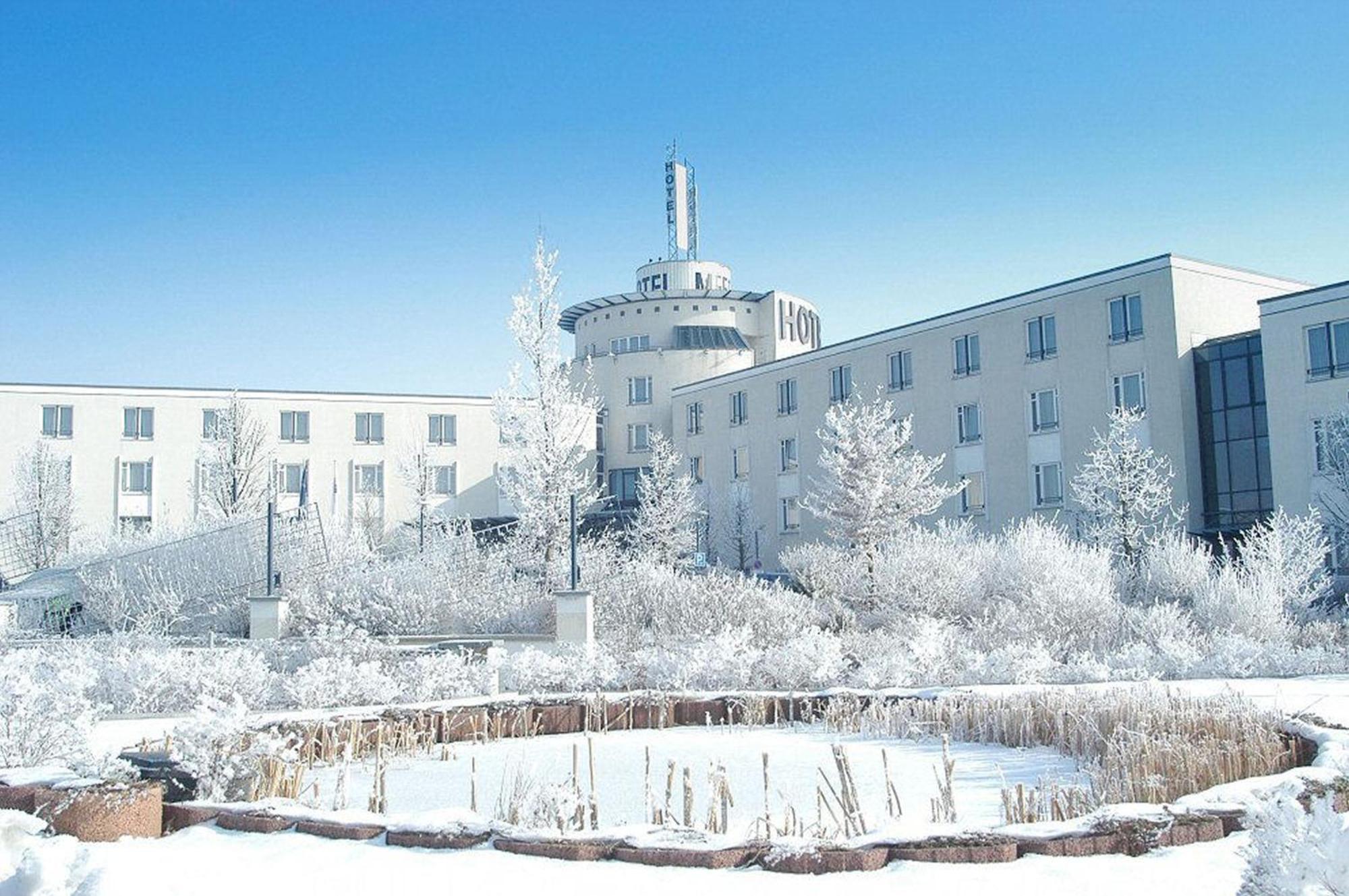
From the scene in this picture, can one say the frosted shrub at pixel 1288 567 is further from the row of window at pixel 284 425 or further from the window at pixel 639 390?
the row of window at pixel 284 425

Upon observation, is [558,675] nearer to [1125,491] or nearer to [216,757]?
[216,757]

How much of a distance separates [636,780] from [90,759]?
3998 mm

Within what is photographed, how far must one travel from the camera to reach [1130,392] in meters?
33.8

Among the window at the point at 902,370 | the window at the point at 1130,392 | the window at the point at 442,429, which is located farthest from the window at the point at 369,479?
the window at the point at 1130,392

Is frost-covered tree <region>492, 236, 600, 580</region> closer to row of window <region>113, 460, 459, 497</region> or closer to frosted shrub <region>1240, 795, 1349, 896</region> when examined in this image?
frosted shrub <region>1240, 795, 1349, 896</region>

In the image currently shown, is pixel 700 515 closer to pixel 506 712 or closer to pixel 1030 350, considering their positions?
pixel 1030 350

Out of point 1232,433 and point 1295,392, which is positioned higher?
point 1295,392

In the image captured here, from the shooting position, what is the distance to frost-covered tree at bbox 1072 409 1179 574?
29812mm

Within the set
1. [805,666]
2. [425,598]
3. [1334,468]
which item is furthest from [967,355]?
[805,666]

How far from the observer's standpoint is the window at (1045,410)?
36062mm

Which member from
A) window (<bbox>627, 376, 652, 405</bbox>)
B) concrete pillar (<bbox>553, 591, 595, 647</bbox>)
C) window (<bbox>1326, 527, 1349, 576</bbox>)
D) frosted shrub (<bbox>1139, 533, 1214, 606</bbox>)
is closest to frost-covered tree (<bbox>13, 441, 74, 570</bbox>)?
window (<bbox>627, 376, 652, 405</bbox>)

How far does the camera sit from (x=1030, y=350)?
36812 millimetres

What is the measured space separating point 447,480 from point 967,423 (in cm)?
2369

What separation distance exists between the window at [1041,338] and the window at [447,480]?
2605 cm
